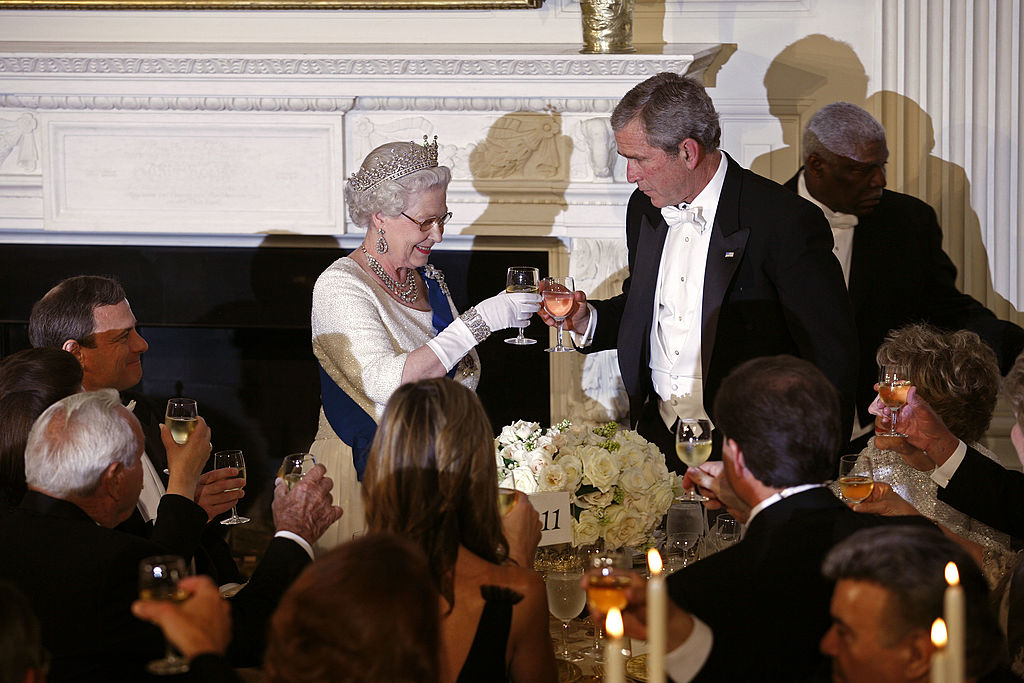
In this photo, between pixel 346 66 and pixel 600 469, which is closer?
pixel 600 469

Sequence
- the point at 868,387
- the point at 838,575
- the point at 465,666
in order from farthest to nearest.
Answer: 1. the point at 868,387
2. the point at 465,666
3. the point at 838,575

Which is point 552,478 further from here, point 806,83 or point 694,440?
point 806,83

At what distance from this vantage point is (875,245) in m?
3.58

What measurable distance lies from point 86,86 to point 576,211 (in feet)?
6.16

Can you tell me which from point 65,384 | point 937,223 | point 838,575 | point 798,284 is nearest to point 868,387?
point 937,223

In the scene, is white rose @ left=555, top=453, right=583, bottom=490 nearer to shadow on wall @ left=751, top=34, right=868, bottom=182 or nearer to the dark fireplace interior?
the dark fireplace interior

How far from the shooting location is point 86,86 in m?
4.04

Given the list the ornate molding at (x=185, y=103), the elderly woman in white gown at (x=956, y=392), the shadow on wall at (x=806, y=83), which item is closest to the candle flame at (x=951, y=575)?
the elderly woman in white gown at (x=956, y=392)

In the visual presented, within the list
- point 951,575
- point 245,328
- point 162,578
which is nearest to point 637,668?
point 951,575

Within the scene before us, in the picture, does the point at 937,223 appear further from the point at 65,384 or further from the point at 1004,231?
the point at 65,384

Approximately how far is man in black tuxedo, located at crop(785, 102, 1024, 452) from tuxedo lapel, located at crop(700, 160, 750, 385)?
22.7 inches

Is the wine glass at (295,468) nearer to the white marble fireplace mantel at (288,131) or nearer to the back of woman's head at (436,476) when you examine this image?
the back of woman's head at (436,476)

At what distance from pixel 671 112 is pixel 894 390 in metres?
1.03

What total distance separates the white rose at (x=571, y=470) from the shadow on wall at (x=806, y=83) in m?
2.09
